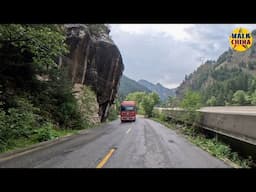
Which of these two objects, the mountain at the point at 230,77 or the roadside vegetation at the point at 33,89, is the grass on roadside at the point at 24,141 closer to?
the roadside vegetation at the point at 33,89

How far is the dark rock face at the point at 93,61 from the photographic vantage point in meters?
23.2

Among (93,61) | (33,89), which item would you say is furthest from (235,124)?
(93,61)

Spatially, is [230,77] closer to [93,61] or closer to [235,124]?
[93,61]

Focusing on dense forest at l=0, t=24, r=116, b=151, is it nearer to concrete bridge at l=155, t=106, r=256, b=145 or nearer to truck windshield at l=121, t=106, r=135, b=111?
concrete bridge at l=155, t=106, r=256, b=145

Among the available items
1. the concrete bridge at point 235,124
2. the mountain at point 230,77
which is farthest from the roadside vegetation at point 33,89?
the mountain at point 230,77

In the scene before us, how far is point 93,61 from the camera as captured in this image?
2948cm

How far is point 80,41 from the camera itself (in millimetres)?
23766

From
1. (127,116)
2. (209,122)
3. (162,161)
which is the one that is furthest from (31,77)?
(127,116)

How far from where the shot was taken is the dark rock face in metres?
23.2

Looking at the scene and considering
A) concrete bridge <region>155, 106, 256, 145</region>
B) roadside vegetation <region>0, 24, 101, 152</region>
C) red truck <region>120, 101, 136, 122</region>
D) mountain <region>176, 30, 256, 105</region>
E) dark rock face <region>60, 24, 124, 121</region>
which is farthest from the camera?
mountain <region>176, 30, 256, 105</region>

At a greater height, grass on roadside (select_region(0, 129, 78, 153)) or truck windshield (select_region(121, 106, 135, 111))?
truck windshield (select_region(121, 106, 135, 111))

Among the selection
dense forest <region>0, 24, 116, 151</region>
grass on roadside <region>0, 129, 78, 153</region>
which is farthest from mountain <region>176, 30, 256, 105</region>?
grass on roadside <region>0, 129, 78, 153</region>
